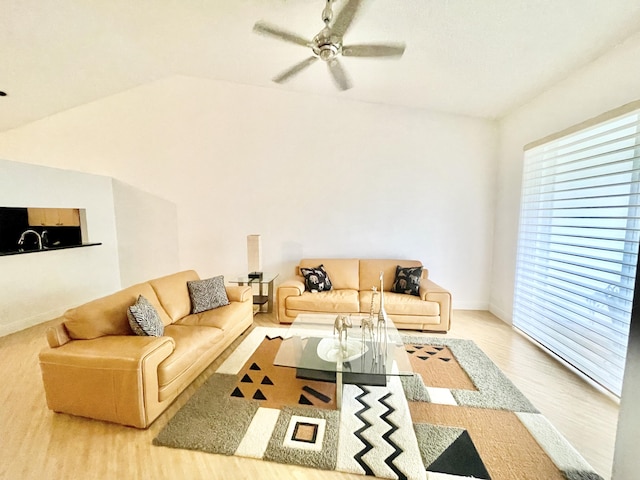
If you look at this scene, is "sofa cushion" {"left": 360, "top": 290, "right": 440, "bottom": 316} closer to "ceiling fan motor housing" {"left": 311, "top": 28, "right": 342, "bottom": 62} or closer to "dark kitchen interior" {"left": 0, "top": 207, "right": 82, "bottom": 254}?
"ceiling fan motor housing" {"left": 311, "top": 28, "right": 342, "bottom": 62}

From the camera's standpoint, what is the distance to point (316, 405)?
2.16m

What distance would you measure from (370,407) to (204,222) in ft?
11.9

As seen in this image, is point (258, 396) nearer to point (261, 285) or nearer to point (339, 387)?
point (339, 387)

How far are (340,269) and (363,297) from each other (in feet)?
1.98

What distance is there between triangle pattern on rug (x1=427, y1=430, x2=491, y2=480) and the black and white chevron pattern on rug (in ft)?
0.39

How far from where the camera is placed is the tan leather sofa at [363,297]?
342 centimetres

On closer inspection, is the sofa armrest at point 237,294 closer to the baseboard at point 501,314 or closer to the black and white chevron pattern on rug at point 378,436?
the black and white chevron pattern on rug at point 378,436

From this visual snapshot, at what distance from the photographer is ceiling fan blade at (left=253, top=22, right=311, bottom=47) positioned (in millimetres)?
1968

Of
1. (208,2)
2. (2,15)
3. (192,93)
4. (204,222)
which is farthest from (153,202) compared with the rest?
(208,2)

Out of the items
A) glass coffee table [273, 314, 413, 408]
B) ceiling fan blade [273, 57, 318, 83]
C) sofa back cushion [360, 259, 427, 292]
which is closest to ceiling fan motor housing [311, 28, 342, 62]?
ceiling fan blade [273, 57, 318, 83]

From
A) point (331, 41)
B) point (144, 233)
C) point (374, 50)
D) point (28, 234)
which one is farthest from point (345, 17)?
point (28, 234)

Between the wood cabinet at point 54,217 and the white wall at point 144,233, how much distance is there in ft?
1.77

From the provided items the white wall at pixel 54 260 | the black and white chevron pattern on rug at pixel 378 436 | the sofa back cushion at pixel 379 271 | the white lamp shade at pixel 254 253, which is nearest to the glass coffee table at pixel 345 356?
the black and white chevron pattern on rug at pixel 378 436

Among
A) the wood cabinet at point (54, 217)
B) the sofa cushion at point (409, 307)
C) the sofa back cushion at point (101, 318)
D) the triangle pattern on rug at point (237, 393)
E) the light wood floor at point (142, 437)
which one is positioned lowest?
the light wood floor at point (142, 437)
